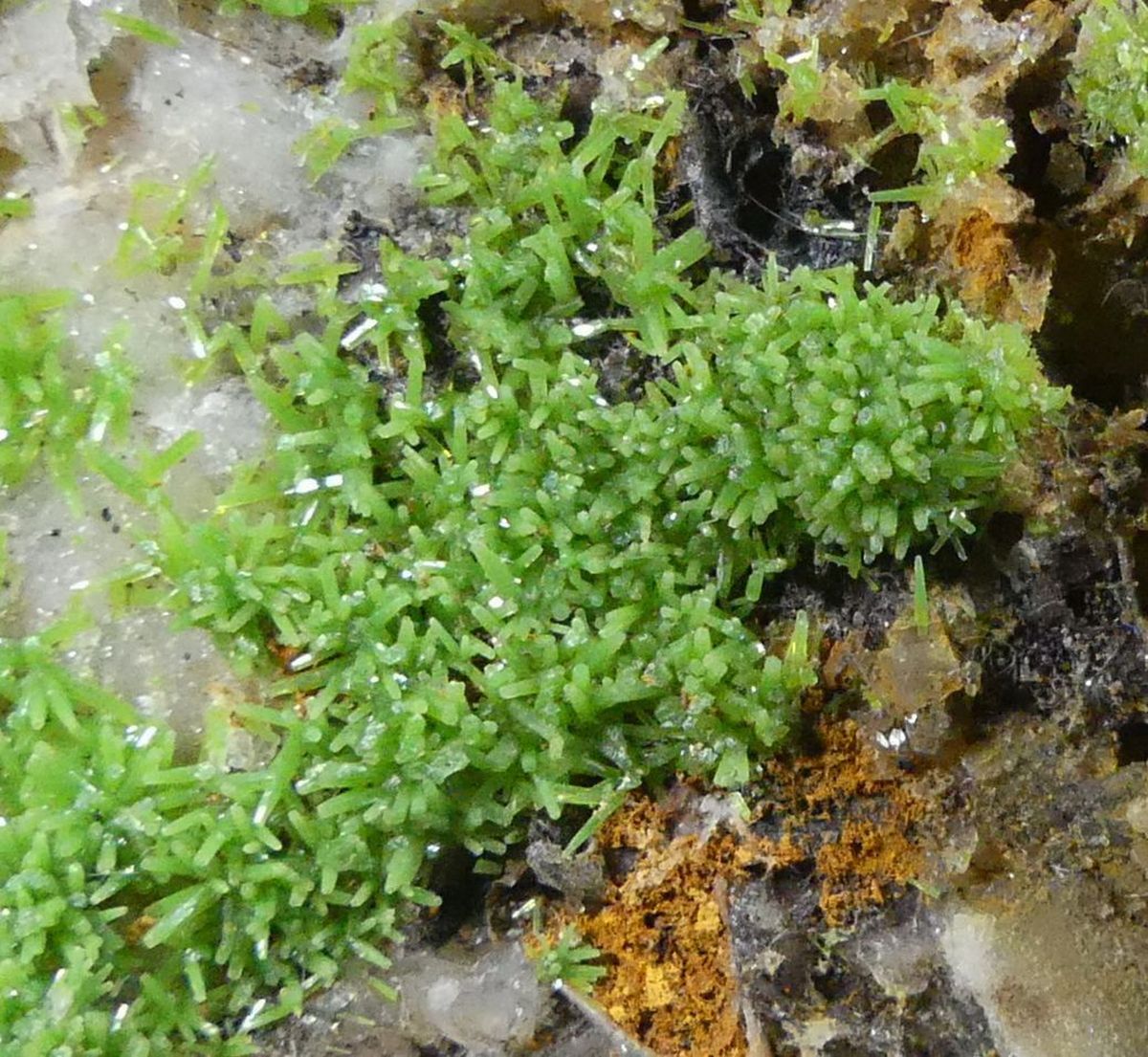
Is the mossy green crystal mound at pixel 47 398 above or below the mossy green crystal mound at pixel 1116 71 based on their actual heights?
below

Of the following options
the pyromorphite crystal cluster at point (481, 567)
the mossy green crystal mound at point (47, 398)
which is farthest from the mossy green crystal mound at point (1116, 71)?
the mossy green crystal mound at point (47, 398)

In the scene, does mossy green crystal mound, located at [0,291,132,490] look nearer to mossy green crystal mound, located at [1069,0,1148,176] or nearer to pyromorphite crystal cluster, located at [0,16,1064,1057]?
pyromorphite crystal cluster, located at [0,16,1064,1057]

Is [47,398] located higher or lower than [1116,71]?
lower

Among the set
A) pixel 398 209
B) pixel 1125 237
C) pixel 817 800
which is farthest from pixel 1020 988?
pixel 398 209

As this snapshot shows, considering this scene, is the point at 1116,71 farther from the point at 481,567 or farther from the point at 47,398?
the point at 47,398

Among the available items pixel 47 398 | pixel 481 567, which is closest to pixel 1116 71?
pixel 481 567

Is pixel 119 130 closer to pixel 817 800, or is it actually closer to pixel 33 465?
pixel 33 465

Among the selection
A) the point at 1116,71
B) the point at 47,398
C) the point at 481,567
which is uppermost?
the point at 1116,71

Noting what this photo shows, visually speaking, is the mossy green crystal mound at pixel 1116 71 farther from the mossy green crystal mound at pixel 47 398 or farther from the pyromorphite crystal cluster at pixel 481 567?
the mossy green crystal mound at pixel 47 398
